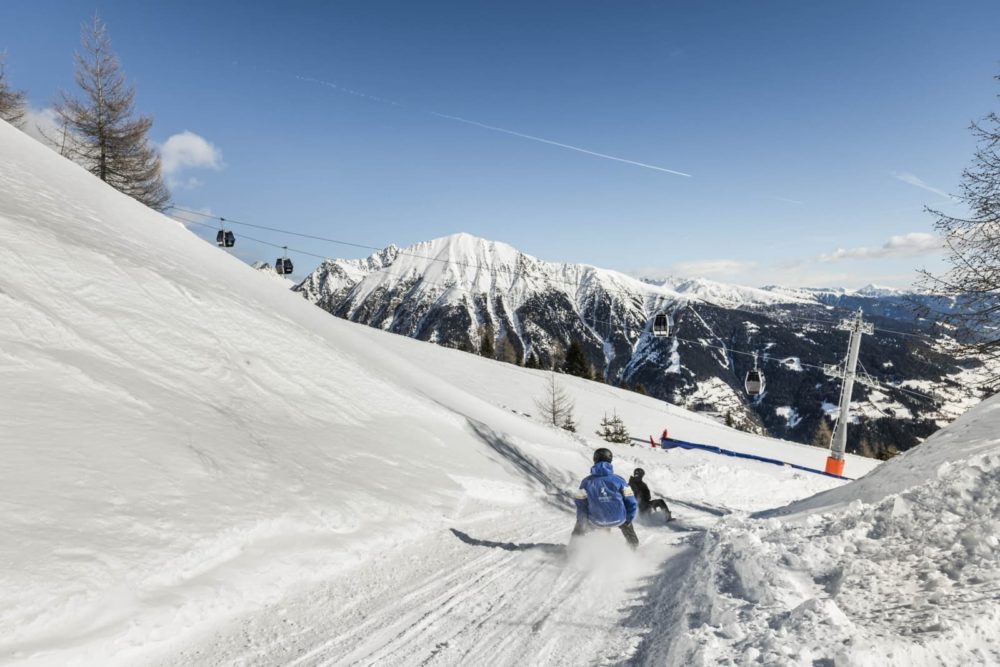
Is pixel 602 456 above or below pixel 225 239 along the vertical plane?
below

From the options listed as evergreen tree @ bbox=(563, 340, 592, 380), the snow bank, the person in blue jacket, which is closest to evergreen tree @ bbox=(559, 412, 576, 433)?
the person in blue jacket

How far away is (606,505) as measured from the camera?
677cm

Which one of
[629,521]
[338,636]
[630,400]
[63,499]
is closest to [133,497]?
[63,499]

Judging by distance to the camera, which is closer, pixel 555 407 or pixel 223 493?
pixel 223 493

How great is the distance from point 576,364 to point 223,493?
67.3 meters

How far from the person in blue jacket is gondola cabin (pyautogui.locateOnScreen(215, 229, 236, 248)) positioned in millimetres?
29297

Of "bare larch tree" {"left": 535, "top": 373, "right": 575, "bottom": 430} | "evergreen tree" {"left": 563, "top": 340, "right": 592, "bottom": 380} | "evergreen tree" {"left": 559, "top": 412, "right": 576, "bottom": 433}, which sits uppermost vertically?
"evergreen tree" {"left": 563, "top": 340, "right": 592, "bottom": 380}

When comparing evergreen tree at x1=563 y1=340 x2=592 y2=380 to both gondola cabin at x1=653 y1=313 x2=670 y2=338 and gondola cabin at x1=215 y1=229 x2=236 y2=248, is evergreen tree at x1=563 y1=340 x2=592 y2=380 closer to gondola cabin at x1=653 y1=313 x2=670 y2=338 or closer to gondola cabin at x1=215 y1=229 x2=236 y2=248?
gondola cabin at x1=653 y1=313 x2=670 y2=338

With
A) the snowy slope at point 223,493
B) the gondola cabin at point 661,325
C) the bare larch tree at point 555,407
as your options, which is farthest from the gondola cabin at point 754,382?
the bare larch tree at point 555,407

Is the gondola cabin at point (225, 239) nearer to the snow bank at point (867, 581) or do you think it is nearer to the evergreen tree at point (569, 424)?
the evergreen tree at point (569, 424)

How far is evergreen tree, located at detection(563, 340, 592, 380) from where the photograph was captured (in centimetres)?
7025

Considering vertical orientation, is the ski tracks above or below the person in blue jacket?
below

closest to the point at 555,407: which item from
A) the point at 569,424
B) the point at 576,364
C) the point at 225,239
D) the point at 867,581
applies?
the point at 569,424

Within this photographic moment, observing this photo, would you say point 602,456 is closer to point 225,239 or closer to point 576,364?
point 225,239
